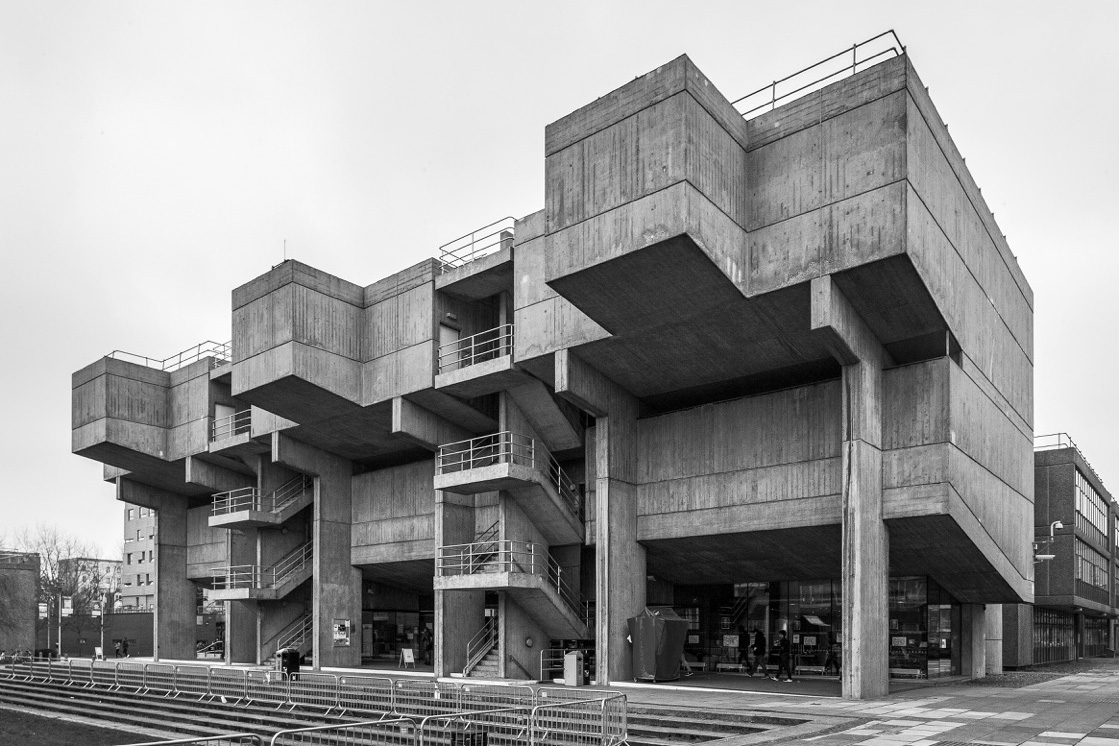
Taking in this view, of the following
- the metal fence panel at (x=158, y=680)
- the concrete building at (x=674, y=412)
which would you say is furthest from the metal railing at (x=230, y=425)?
the metal fence panel at (x=158, y=680)

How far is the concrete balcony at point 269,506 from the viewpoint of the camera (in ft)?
125

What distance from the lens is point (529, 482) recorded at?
2917cm

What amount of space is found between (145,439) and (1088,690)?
3686 cm

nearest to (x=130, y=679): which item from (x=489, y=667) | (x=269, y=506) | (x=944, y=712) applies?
(x=269, y=506)

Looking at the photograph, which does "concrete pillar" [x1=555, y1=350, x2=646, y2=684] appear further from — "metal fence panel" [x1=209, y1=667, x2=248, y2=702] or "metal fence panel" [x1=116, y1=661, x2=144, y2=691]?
"metal fence panel" [x1=116, y1=661, x2=144, y2=691]

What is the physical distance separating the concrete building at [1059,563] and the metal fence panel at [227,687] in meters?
→ 28.3

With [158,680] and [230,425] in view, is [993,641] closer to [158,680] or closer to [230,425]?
[158,680]

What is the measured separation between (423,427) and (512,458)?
4.01 metres

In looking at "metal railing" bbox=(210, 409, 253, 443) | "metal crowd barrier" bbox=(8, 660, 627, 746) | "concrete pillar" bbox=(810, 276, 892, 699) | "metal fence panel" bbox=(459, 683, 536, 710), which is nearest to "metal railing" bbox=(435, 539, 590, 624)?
"metal crowd barrier" bbox=(8, 660, 627, 746)

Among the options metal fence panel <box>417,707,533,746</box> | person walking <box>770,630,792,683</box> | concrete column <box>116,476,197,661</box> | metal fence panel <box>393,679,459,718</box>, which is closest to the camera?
metal fence panel <box>417,707,533,746</box>

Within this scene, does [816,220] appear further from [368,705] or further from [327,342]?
[327,342]

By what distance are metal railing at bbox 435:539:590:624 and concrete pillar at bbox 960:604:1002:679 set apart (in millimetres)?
12035

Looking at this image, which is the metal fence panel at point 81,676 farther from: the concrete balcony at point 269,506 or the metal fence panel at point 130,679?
the concrete balcony at point 269,506

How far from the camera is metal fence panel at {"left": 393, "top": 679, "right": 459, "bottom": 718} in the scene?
19.8 m
